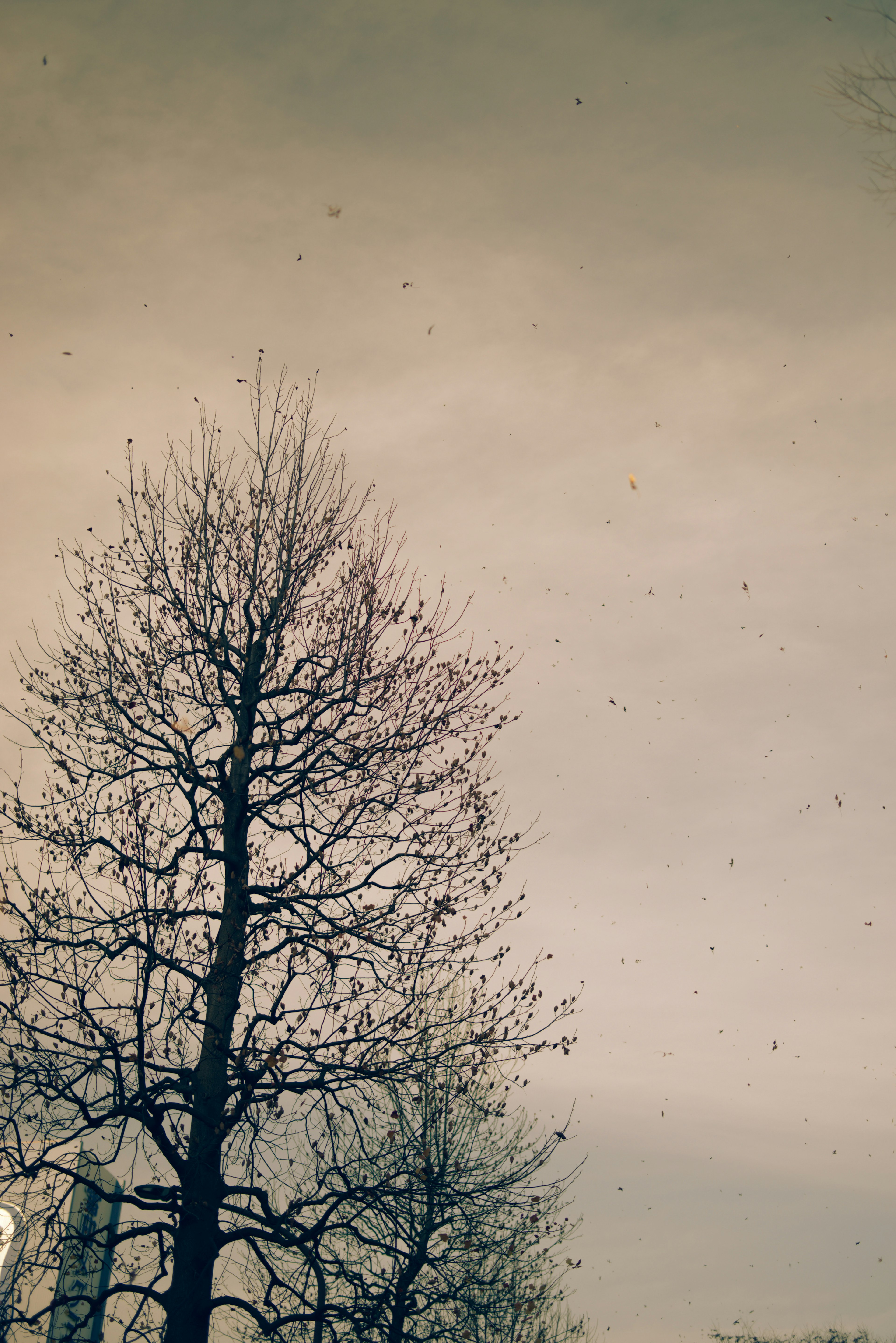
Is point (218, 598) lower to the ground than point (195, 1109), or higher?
higher

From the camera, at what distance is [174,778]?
10117mm

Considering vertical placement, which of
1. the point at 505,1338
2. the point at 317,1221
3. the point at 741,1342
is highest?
the point at 317,1221

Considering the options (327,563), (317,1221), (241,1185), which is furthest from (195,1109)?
(327,563)

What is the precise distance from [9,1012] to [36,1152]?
5.65ft

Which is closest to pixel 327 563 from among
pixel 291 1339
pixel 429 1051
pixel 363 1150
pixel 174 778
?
pixel 174 778

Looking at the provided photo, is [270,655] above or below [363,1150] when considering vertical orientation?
above

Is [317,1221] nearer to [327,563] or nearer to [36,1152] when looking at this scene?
[36,1152]

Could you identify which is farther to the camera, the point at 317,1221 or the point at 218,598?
the point at 218,598

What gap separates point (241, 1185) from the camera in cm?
881

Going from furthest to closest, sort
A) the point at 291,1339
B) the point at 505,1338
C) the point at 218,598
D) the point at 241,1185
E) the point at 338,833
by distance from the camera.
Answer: the point at 505,1338, the point at 291,1339, the point at 218,598, the point at 338,833, the point at 241,1185

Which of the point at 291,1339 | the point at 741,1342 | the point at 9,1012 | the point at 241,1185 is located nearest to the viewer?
the point at 9,1012

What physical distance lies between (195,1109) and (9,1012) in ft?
6.15

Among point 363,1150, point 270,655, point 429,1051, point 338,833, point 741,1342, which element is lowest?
point 741,1342

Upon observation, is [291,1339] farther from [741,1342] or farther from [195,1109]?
[741,1342]
